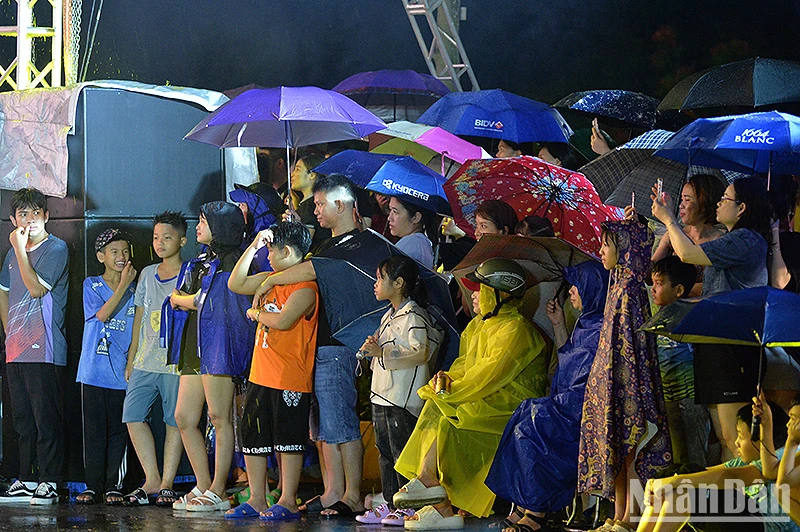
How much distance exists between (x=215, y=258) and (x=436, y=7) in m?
5.41

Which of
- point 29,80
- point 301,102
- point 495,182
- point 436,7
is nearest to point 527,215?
point 495,182

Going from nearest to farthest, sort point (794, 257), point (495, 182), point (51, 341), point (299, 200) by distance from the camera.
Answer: point (794, 257) → point (495, 182) → point (51, 341) → point (299, 200)

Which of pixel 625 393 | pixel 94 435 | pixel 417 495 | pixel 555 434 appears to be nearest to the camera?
pixel 625 393

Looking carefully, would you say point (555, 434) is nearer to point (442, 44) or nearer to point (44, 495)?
point (44, 495)

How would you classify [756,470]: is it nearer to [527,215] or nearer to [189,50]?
[527,215]

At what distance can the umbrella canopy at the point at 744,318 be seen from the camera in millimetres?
5484

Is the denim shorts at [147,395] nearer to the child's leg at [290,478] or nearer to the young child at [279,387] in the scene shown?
the young child at [279,387]

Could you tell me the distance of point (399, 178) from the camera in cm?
837

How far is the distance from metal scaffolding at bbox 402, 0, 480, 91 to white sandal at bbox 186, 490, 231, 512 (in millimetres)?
5908

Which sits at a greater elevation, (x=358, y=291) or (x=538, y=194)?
(x=538, y=194)

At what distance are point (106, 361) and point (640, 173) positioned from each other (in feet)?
11.7

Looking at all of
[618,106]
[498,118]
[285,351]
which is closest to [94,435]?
[285,351]

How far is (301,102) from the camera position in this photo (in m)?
8.03

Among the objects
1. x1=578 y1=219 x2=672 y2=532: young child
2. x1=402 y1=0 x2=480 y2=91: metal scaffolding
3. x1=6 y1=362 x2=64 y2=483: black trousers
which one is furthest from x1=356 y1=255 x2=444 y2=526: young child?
x1=402 y1=0 x2=480 y2=91: metal scaffolding
